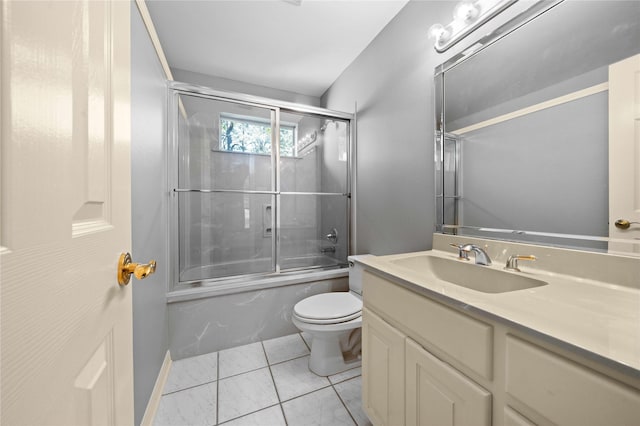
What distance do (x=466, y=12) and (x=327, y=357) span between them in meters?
2.07

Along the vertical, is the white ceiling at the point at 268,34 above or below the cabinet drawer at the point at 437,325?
above

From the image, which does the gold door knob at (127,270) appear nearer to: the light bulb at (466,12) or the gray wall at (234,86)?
the light bulb at (466,12)

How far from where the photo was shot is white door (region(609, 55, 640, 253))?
77cm

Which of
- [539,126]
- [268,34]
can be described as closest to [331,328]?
[539,126]

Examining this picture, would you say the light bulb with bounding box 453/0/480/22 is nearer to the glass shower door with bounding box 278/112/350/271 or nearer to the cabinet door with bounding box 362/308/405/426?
the glass shower door with bounding box 278/112/350/271

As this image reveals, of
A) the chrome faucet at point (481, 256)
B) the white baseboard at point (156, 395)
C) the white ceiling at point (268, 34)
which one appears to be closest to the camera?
the chrome faucet at point (481, 256)

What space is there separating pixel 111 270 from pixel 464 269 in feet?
4.10

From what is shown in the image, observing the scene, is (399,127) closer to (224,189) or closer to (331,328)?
(331,328)

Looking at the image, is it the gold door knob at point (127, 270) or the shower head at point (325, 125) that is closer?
the gold door knob at point (127, 270)

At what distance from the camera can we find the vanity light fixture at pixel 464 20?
1116mm

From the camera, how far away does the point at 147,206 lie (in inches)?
49.8

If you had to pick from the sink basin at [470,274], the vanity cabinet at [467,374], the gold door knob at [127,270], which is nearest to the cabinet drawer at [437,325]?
the vanity cabinet at [467,374]

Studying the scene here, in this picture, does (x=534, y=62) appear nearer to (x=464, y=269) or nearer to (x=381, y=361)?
(x=464, y=269)

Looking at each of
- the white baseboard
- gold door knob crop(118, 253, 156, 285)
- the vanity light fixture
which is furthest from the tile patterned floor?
the vanity light fixture
